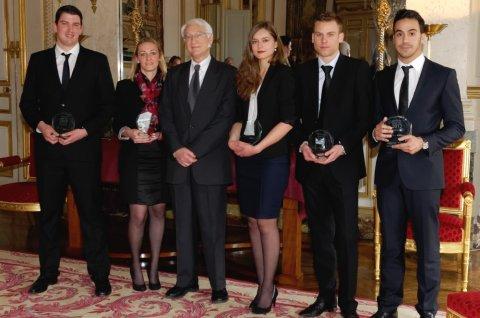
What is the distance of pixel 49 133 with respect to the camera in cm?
333

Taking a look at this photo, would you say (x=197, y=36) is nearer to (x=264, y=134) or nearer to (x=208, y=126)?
(x=208, y=126)

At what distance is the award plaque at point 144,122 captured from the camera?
11.1 feet

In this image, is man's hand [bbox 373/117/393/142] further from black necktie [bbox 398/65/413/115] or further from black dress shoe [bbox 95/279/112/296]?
black dress shoe [bbox 95/279/112/296]

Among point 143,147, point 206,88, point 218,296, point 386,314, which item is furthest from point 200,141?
point 386,314

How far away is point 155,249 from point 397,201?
4.84ft

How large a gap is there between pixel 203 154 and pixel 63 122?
2.61 feet

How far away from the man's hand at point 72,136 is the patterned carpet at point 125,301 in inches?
37.2

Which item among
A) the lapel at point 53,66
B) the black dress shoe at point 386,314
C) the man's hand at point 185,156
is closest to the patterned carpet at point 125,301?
the black dress shoe at point 386,314

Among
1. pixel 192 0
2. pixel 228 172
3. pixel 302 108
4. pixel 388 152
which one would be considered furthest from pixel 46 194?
pixel 192 0

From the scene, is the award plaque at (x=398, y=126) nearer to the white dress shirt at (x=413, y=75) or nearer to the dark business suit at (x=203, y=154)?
the white dress shirt at (x=413, y=75)

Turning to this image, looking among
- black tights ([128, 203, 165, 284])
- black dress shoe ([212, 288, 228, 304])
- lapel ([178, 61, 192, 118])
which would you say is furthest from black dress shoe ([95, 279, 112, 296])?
lapel ([178, 61, 192, 118])

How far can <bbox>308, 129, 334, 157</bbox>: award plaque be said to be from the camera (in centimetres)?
280

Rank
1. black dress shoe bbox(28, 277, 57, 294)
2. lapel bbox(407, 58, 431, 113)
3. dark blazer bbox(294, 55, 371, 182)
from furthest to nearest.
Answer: black dress shoe bbox(28, 277, 57, 294) → dark blazer bbox(294, 55, 371, 182) → lapel bbox(407, 58, 431, 113)

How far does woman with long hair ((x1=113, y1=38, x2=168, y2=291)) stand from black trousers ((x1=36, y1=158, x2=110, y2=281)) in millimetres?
179
